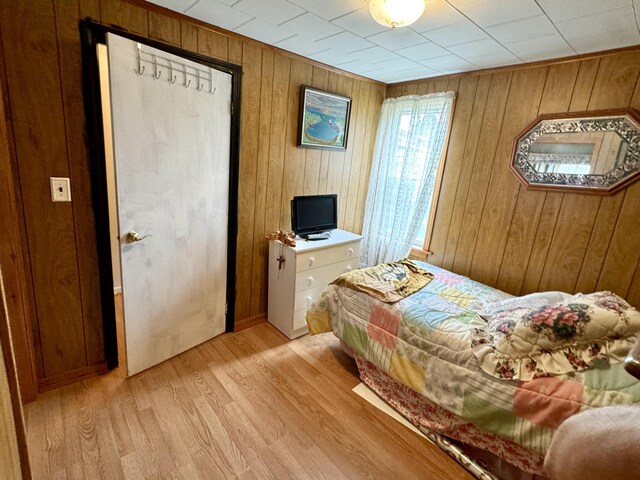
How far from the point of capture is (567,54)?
2.01 meters

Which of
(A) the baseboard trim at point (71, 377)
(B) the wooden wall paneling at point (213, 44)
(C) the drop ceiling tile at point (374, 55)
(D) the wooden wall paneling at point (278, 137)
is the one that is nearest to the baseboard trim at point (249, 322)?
(D) the wooden wall paneling at point (278, 137)

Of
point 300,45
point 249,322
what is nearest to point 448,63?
point 300,45

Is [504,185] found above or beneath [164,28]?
beneath

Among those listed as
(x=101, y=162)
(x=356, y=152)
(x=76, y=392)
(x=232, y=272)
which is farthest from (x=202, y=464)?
(x=356, y=152)

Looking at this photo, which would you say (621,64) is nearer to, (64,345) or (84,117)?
(84,117)

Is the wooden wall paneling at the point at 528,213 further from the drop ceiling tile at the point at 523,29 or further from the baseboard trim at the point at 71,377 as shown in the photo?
the baseboard trim at the point at 71,377

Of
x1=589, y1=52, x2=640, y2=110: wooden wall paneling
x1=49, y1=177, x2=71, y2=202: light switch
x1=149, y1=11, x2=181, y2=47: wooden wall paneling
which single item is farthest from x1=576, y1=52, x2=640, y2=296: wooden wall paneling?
x1=49, y1=177, x2=71, y2=202: light switch

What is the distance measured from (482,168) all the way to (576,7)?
123cm

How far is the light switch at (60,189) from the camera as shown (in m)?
1.67

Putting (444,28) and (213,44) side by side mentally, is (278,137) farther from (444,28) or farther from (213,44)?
(444,28)

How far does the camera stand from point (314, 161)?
2.83m

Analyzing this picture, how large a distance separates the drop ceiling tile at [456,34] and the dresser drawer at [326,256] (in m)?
1.59

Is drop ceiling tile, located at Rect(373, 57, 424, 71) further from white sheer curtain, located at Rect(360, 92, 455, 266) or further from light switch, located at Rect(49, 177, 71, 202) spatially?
light switch, located at Rect(49, 177, 71, 202)

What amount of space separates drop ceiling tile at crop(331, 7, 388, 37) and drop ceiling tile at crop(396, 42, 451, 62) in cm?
35
